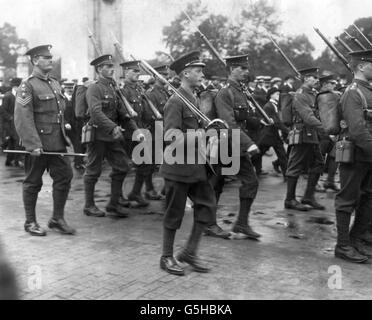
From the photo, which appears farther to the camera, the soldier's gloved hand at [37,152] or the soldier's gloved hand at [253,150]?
the soldier's gloved hand at [37,152]

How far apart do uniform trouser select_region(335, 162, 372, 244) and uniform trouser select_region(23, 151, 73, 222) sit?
10.6 ft

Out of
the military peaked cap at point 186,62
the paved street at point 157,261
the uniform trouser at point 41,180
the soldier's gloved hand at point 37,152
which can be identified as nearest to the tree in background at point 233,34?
the paved street at point 157,261

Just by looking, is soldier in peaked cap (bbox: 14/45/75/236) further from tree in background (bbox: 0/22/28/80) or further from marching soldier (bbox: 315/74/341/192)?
tree in background (bbox: 0/22/28/80)

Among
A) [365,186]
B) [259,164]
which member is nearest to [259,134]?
[259,164]

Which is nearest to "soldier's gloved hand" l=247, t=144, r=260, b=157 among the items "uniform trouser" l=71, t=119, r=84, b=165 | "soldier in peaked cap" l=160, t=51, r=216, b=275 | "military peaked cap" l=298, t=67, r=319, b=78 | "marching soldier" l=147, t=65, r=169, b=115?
"soldier in peaked cap" l=160, t=51, r=216, b=275

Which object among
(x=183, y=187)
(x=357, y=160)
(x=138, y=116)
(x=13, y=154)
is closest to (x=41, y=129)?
(x=183, y=187)

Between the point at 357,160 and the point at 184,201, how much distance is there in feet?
6.17

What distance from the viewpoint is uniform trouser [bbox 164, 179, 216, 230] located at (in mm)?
5066

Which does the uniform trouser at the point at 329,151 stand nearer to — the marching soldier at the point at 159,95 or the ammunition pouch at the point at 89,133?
the marching soldier at the point at 159,95

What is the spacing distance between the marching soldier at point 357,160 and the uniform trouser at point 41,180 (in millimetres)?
3252

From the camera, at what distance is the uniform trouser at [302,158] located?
8.24m

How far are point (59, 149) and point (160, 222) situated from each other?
1756 mm

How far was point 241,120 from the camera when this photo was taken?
6.86 metres
